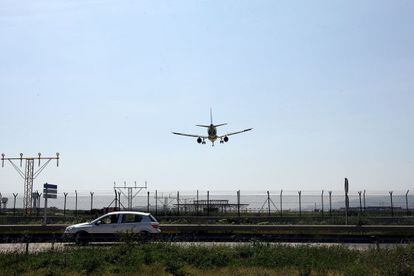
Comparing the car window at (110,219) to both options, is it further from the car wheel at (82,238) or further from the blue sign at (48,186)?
the blue sign at (48,186)

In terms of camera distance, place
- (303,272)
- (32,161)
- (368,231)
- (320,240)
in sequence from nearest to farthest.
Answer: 1. (303,272)
2. (320,240)
3. (368,231)
4. (32,161)

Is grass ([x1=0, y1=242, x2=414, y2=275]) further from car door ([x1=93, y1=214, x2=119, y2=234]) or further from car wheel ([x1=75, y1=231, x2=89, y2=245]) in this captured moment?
car door ([x1=93, y1=214, x2=119, y2=234])

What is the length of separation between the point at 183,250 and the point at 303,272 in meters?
4.86

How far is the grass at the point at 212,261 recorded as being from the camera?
13445 mm

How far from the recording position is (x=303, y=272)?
1301cm

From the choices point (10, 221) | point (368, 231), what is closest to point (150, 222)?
point (368, 231)

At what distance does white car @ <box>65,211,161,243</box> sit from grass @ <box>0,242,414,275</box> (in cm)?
690

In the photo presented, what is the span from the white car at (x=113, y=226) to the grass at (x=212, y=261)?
6901mm

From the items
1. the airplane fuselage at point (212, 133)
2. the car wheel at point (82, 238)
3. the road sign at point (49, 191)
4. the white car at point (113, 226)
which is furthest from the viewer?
the airplane fuselage at point (212, 133)

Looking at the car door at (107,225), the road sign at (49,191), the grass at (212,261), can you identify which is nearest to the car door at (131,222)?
the car door at (107,225)

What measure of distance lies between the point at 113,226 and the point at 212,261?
33.1 ft

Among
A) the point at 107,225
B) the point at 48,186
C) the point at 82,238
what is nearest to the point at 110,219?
the point at 107,225

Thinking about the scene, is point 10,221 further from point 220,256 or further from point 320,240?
point 220,256

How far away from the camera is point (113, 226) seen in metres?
24.5
